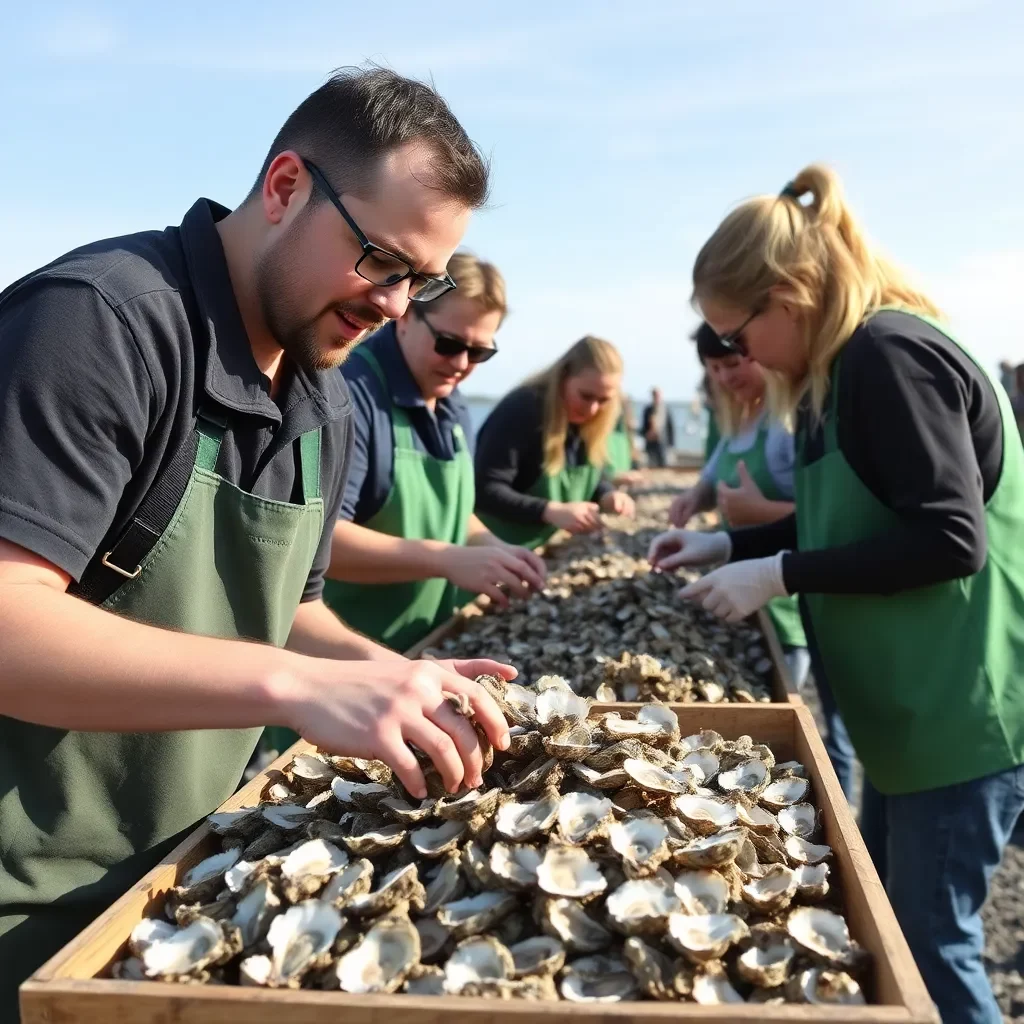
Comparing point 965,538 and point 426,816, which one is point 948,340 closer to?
point 965,538

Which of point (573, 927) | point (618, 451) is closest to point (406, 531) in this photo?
point (573, 927)

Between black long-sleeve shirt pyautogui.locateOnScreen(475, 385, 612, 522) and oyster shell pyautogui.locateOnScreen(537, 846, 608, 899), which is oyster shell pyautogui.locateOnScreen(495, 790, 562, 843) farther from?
black long-sleeve shirt pyautogui.locateOnScreen(475, 385, 612, 522)

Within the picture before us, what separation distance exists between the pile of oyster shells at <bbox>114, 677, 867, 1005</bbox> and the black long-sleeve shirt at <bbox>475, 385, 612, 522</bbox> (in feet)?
10.2

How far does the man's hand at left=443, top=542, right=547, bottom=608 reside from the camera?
3037 millimetres

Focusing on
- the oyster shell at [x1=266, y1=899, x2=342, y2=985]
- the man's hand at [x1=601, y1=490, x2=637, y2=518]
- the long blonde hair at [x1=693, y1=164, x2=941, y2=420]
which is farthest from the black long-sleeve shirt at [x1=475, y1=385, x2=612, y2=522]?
the oyster shell at [x1=266, y1=899, x2=342, y2=985]

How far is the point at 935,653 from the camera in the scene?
2.31 meters

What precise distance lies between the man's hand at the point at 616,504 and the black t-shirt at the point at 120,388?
4068 mm

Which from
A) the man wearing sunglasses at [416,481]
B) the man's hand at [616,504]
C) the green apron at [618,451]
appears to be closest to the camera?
the man wearing sunglasses at [416,481]

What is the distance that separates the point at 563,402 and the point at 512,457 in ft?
1.31

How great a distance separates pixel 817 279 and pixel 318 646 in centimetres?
163

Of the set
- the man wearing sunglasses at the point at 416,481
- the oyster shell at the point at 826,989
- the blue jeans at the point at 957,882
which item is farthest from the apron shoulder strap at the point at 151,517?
the blue jeans at the point at 957,882

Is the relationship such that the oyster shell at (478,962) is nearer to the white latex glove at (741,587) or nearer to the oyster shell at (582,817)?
the oyster shell at (582,817)

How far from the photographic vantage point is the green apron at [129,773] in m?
1.41

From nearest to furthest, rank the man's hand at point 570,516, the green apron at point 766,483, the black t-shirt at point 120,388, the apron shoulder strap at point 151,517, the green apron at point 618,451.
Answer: the black t-shirt at point 120,388
the apron shoulder strap at point 151,517
the green apron at point 766,483
the man's hand at point 570,516
the green apron at point 618,451
